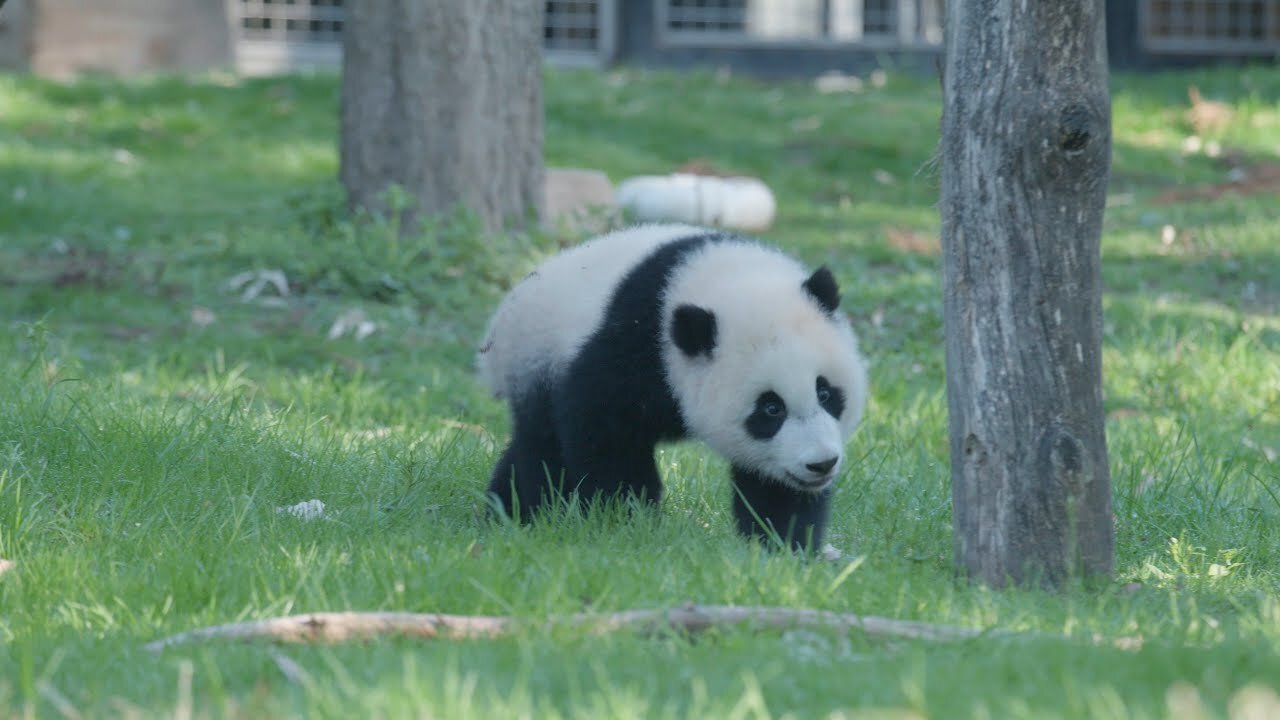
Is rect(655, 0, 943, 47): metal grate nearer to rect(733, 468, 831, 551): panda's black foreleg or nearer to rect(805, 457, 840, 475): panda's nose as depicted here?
rect(733, 468, 831, 551): panda's black foreleg

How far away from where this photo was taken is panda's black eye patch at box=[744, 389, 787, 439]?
15.0 feet

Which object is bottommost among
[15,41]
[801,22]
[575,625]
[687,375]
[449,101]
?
[575,625]

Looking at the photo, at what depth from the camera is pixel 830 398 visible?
4.65 m

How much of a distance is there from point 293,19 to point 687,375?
19.6 m

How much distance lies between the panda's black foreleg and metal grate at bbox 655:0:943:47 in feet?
57.1

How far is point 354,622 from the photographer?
3482 mm

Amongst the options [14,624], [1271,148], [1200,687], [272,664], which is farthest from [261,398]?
[1271,148]

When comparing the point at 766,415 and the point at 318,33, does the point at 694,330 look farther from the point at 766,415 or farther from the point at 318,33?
the point at 318,33

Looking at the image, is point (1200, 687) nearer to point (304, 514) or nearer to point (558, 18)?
point (304, 514)

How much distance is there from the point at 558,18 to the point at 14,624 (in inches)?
791

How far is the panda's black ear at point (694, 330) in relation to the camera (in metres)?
4.51

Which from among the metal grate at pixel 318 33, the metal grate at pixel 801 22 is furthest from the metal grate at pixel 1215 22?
the metal grate at pixel 318 33

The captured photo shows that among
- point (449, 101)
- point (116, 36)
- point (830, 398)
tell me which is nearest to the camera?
point (830, 398)

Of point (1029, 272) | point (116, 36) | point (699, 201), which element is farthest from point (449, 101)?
point (116, 36)
